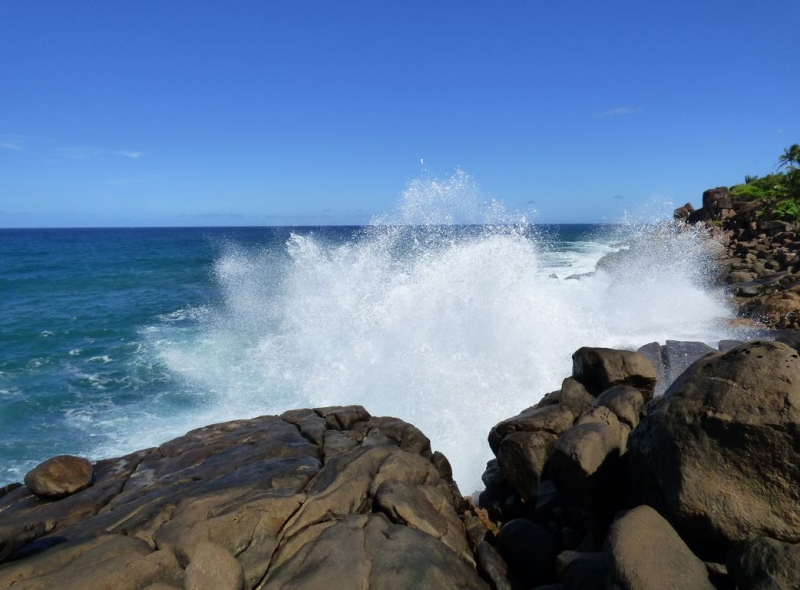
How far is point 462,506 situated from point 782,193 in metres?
37.0

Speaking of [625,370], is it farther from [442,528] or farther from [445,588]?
[445,588]

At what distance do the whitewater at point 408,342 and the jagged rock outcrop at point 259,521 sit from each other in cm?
330

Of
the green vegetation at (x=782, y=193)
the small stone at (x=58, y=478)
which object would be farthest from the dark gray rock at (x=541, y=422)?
the green vegetation at (x=782, y=193)

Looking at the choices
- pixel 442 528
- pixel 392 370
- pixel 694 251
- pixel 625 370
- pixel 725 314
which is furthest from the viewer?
pixel 694 251

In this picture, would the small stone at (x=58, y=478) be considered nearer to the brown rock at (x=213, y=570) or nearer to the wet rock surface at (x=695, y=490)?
the brown rock at (x=213, y=570)

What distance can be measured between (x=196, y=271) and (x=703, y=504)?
145ft

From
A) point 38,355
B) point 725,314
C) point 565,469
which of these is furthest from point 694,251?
point 38,355

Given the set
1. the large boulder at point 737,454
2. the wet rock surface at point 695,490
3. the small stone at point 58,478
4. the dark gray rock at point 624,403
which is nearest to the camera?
the wet rock surface at point 695,490

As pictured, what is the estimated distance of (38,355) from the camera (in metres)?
16.8

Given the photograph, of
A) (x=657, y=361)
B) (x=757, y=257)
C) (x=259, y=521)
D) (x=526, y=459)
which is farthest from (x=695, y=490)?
(x=757, y=257)

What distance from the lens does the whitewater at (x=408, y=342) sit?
1122 centimetres

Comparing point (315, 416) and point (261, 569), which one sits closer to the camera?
point (261, 569)

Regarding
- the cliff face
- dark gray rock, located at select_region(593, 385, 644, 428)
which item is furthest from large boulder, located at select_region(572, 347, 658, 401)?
the cliff face

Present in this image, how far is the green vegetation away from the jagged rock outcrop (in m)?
31.6
